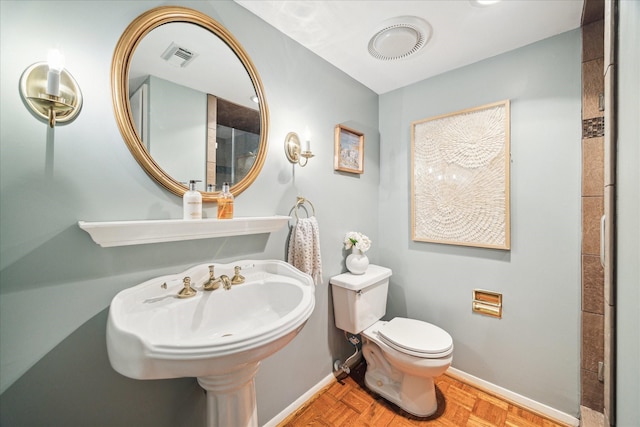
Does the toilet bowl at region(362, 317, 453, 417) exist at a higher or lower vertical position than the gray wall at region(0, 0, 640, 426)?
lower

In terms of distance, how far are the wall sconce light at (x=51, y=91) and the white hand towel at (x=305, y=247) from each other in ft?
3.40

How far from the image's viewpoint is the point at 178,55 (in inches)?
43.3

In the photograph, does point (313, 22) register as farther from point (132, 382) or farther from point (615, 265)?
point (132, 382)

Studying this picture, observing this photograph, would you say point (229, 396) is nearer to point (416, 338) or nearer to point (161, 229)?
point (161, 229)

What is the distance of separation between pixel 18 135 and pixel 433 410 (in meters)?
2.28

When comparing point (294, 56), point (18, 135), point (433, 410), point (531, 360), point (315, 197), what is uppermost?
point (294, 56)

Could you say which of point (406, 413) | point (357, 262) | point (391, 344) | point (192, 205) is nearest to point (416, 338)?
point (391, 344)

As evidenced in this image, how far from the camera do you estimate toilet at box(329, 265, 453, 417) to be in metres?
1.45

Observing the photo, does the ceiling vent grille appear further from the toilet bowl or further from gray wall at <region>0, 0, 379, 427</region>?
the toilet bowl

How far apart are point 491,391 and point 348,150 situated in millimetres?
1941

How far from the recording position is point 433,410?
1520mm

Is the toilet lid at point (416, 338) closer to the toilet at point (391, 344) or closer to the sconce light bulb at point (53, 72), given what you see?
the toilet at point (391, 344)

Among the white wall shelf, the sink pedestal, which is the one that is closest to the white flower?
the white wall shelf

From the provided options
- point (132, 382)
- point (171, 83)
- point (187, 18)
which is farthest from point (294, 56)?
point (132, 382)
